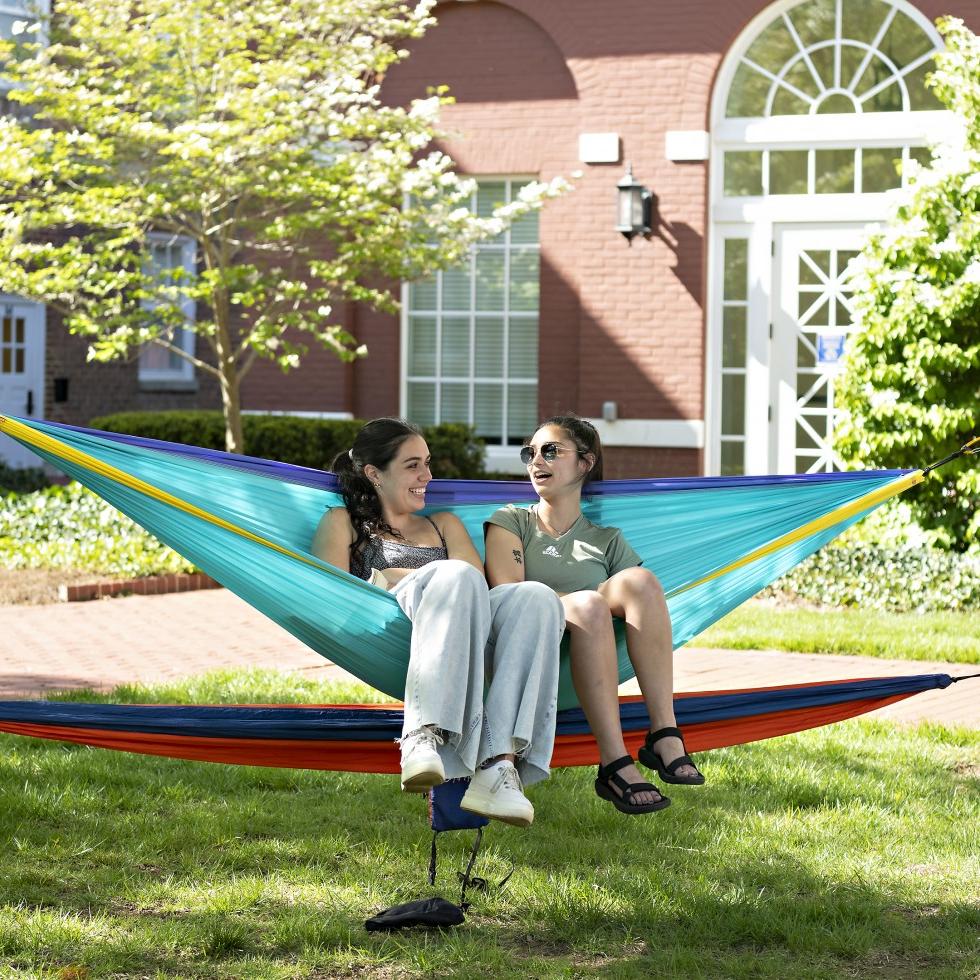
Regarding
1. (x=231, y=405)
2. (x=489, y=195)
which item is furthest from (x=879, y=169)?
(x=231, y=405)

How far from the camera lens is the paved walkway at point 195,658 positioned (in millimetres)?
5535

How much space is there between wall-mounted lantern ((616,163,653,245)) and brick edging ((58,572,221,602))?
4.07 meters

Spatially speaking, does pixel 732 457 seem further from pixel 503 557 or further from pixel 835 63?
pixel 503 557

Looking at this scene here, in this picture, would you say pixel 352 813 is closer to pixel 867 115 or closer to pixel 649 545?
pixel 649 545

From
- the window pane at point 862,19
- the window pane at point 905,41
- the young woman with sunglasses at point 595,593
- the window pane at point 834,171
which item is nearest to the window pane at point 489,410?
the window pane at point 834,171

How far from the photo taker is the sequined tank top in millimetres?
3711

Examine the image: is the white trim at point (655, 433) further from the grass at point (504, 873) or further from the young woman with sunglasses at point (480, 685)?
the young woman with sunglasses at point (480, 685)

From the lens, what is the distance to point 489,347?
37.9 feet

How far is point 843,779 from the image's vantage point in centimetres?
423

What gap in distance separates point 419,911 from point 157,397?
40.5 feet

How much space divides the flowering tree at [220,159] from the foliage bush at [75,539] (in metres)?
1.06

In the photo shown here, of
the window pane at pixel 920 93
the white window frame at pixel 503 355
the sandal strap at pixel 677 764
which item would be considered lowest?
the sandal strap at pixel 677 764

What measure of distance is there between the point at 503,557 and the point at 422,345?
8122 mm

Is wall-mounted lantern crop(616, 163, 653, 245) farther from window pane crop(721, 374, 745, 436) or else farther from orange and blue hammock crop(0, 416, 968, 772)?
orange and blue hammock crop(0, 416, 968, 772)
